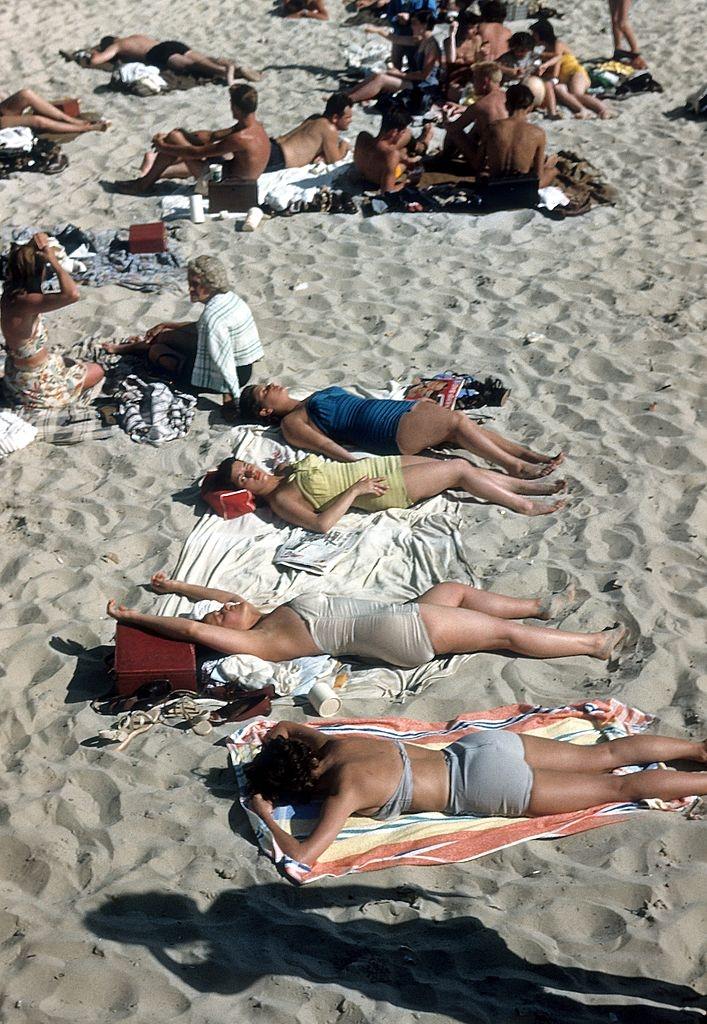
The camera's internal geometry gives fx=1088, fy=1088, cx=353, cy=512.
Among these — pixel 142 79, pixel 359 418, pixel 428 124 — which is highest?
pixel 428 124

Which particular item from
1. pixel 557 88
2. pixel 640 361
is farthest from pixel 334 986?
pixel 557 88

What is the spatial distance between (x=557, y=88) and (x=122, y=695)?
830 centimetres

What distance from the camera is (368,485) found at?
5.91m

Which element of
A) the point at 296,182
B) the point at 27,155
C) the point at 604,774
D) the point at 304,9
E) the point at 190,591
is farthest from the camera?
the point at 304,9

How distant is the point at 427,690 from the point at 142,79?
891 cm

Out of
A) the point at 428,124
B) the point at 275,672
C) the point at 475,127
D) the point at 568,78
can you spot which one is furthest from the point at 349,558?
the point at 568,78

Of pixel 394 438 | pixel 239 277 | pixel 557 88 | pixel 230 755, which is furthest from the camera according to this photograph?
pixel 557 88

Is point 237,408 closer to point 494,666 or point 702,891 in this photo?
point 494,666

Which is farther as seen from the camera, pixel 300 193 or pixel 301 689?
pixel 300 193

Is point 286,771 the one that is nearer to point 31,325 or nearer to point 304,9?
point 31,325

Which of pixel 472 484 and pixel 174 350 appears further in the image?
pixel 174 350

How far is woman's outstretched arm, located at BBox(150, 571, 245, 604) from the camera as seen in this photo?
5473mm

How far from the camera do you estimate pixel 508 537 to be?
19.2 ft

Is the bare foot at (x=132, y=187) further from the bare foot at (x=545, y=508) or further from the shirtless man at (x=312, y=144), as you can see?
the bare foot at (x=545, y=508)
